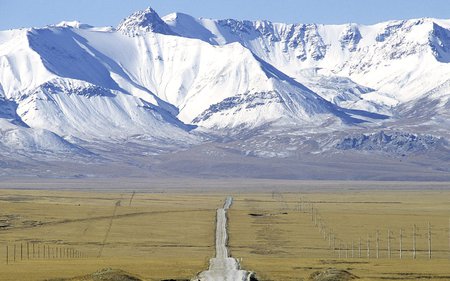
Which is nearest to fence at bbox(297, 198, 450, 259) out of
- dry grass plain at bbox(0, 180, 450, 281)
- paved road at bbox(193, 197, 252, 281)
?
dry grass plain at bbox(0, 180, 450, 281)

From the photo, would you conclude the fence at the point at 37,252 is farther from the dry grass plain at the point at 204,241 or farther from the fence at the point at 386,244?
the fence at the point at 386,244

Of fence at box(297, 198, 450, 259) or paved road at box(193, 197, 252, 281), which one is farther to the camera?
fence at box(297, 198, 450, 259)

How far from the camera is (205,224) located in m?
171

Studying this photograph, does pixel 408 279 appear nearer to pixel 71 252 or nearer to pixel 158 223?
pixel 71 252

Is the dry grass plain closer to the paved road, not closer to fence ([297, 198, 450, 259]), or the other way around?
fence ([297, 198, 450, 259])

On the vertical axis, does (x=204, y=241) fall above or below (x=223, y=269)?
above

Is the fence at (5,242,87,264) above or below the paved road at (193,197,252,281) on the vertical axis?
above

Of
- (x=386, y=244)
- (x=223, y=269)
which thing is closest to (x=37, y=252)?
(x=223, y=269)

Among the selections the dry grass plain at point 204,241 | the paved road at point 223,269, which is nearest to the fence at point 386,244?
the dry grass plain at point 204,241

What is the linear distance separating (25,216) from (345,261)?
78.2 meters

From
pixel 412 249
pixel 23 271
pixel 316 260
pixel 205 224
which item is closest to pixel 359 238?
pixel 412 249

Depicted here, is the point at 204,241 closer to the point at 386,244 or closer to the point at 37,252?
the point at 386,244

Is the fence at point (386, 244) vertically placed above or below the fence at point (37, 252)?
above

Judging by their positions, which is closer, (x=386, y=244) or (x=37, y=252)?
(x=37, y=252)
